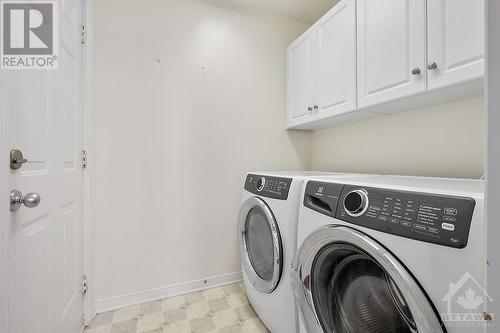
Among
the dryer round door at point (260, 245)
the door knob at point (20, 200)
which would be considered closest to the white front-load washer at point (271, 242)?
the dryer round door at point (260, 245)

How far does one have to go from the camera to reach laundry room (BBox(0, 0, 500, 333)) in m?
0.63

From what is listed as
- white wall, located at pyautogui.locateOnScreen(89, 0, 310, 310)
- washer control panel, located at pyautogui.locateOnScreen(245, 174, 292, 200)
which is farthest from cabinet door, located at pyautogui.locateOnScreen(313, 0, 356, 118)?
washer control panel, located at pyautogui.locateOnScreen(245, 174, 292, 200)

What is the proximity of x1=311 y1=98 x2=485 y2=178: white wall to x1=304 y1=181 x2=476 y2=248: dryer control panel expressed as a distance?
2.67 ft

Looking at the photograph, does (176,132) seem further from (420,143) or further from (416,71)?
(420,143)

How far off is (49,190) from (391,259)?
51.9 inches

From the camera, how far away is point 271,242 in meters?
1.28

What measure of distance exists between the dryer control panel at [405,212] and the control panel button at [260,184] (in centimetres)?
51

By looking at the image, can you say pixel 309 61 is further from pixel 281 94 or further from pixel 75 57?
pixel 75 57

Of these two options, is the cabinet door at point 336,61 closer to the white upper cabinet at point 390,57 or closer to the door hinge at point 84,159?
the white upper cabinet at point 390,57

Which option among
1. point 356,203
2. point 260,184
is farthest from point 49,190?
point 356,203

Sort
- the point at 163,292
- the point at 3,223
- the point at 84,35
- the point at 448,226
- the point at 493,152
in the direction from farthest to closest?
1. the point at 163,292
2. the point at 84,35
3. the point at 3,223
4. the point at 448,226
5. the point at 493,152

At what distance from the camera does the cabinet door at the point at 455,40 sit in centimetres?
85

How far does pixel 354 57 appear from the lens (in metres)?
1.33

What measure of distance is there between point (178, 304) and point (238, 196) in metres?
0.91
